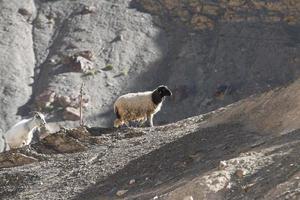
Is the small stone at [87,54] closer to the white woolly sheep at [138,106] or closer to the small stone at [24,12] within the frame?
the small stone at [24,12]

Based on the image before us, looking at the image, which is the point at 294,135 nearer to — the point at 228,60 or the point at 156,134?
the point at 156,134

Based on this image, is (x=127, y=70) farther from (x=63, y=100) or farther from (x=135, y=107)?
(x=135, y=107)

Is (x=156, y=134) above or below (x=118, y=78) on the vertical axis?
above

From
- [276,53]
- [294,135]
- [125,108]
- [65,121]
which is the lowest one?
[65,121]

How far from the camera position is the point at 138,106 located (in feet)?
77.2

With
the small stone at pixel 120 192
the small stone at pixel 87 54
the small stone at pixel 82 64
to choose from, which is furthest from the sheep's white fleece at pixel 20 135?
the small stone at pixel 87 54

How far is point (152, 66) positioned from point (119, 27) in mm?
5407

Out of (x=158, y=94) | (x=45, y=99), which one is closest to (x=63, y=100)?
(x=45, y=99)

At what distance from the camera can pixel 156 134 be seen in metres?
18.9

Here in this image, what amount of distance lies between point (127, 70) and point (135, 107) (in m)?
26.6

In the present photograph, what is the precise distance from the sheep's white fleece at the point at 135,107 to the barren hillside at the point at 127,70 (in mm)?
912

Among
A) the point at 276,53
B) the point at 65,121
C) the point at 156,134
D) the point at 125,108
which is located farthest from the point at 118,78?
the point at 156,134

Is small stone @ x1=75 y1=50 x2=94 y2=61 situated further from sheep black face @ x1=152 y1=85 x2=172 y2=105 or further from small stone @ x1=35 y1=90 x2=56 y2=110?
sheep black face @ x1=152 y1=85 x2=172 y2=105

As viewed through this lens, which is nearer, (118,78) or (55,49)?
(118,78)
